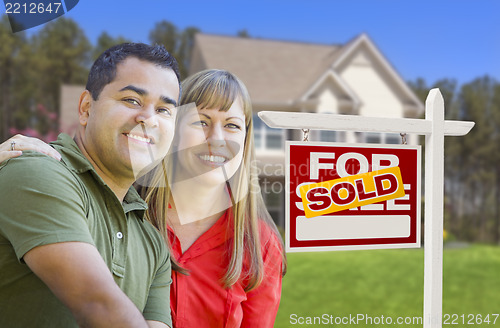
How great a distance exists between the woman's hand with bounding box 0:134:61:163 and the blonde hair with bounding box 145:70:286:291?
738 millimetres

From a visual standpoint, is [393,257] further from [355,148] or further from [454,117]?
[454,117]

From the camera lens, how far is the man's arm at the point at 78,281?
149cm

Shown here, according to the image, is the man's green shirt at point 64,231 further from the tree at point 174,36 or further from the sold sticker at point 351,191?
the tree at point 174,36

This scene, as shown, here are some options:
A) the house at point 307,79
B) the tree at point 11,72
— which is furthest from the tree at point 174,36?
the house at point 307,79

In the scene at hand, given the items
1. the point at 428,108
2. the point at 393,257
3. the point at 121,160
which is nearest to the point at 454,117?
the point at 393,257

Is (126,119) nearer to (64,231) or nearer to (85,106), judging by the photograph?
(85,106)

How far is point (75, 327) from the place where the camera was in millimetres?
1755

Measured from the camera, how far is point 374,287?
898 cm

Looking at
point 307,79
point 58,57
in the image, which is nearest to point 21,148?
point 307,79

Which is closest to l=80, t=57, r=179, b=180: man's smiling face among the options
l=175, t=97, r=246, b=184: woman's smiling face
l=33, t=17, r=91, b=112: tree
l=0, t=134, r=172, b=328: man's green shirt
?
l=0, t=134, r=172, b=328: man's green shirt

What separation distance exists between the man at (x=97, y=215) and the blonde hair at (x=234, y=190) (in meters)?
0.31

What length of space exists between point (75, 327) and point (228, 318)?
90 centimetres

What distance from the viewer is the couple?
1.52 meters

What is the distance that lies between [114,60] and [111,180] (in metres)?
0.47
